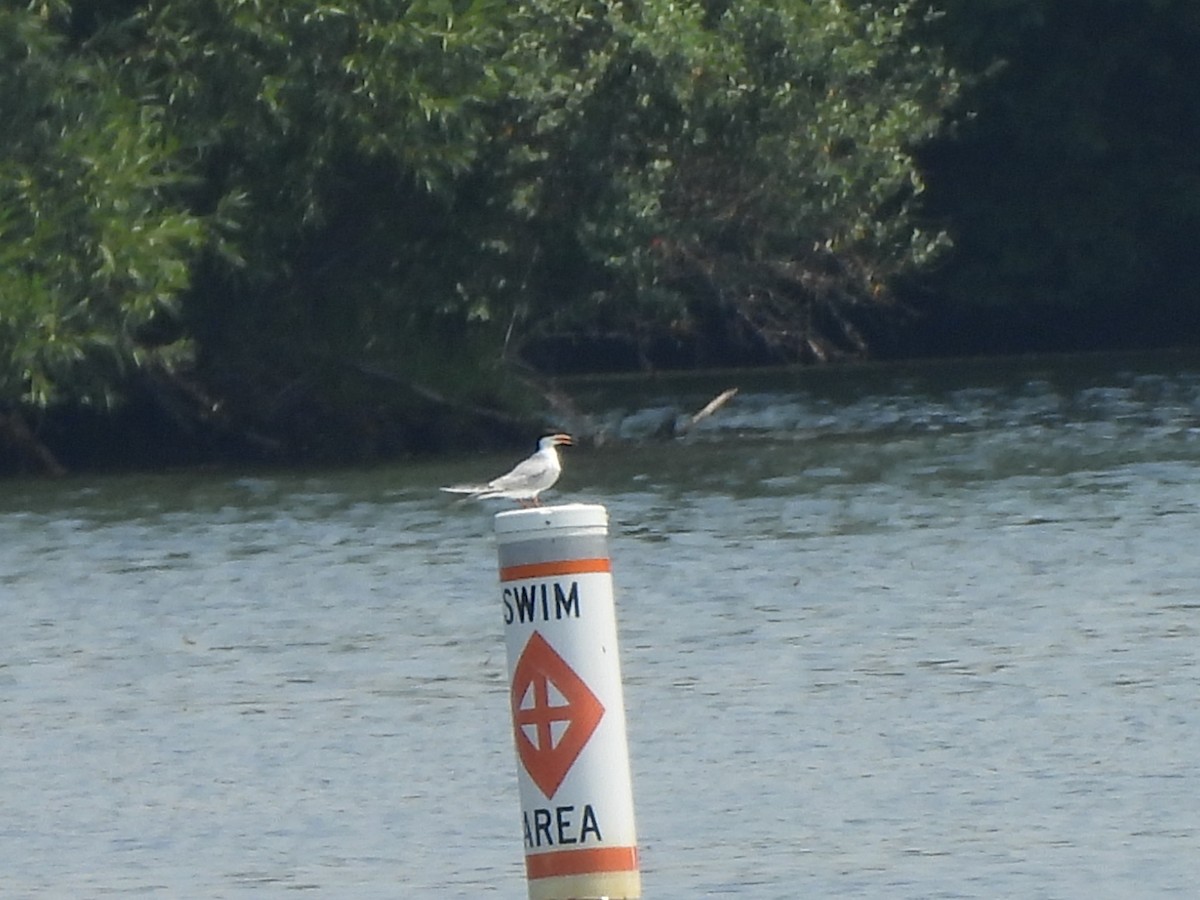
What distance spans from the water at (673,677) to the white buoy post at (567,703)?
5.46m

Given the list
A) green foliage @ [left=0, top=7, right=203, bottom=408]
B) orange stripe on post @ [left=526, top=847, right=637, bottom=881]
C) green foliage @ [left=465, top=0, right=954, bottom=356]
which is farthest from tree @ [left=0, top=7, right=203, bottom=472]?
orange stripe on post @ [left=526, top=847, right=637, bottom=881]

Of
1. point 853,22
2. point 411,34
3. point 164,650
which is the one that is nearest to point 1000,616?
point 164,650

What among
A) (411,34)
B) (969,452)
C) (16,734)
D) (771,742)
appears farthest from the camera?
(969,452)

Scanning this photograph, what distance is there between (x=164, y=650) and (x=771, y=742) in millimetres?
5604

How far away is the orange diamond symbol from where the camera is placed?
645 centimetres

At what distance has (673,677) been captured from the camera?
17469 millimetres

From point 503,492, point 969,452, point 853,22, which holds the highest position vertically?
point 853,22

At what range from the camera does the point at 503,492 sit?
53.9 ft

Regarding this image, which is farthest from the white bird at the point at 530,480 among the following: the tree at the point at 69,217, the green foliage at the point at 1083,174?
the green foliage at the point at 1083,174

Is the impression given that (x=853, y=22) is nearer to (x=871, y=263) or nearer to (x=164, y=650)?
(x=871, y=263)

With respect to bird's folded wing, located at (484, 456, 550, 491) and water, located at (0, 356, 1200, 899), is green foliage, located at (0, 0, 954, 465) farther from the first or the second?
bird's folded wing, located at (484, 456, 550, 491)

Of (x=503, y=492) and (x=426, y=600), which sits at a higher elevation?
(x=503, y=492)

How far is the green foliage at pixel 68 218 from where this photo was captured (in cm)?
2825

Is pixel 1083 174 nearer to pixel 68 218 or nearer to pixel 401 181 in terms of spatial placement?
pixel 401 181
